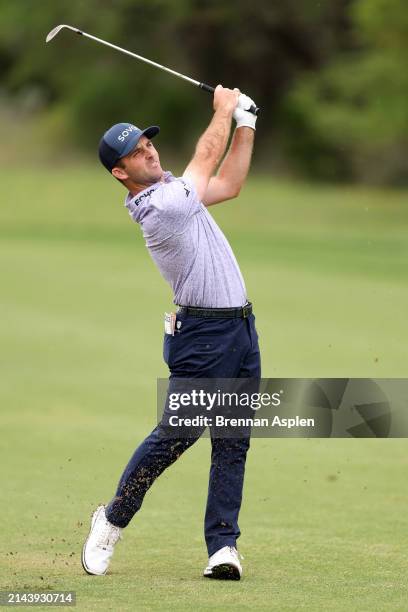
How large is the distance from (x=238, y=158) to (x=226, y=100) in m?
0.28

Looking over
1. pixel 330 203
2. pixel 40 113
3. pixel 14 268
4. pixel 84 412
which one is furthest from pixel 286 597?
pixel 40 113

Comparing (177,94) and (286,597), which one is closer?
(286,597)

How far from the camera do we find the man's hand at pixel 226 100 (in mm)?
6205

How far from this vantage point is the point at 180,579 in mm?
5816

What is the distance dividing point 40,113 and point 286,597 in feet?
194

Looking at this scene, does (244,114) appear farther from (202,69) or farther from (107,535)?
(202,69)

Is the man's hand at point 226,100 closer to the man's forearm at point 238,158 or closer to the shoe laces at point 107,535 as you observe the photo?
the man's forearm at point 238,158

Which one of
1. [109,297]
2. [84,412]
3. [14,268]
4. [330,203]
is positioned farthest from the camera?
[330,203]

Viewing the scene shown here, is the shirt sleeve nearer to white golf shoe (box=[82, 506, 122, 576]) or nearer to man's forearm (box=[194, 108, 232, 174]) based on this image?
man's forearm (box=[194, 108, 232, 174])

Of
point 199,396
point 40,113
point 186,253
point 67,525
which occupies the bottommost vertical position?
point 67,525

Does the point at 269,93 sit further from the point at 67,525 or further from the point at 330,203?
the point at 67,525

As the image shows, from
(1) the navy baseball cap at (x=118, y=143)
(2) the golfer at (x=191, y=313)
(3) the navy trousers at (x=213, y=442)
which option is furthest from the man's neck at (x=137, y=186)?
(3) the navy trousers at (x=213, y=442)

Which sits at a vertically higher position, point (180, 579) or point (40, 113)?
point (40, 113)

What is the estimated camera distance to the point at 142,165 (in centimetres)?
593
